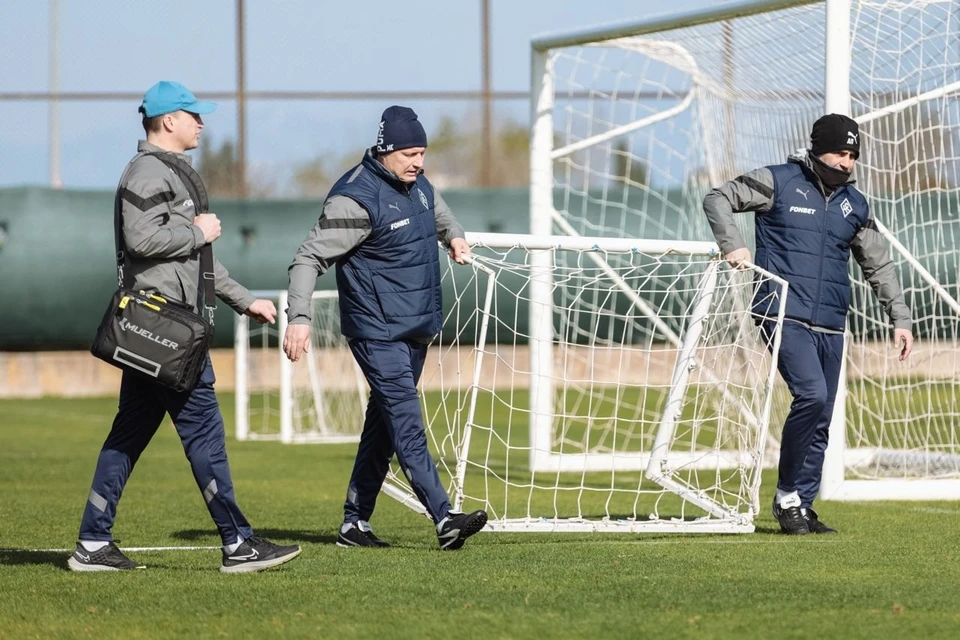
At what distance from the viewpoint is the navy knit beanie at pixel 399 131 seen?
630 centimetres

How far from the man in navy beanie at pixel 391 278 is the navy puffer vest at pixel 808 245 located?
1724 mm

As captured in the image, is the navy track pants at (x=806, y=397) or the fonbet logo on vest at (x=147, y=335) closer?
the fonbet logo on vest at (x=147, y=335)

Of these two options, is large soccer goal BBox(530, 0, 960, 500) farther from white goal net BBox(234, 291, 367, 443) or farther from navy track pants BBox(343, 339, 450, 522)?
white goal net BBox(234, 291, 367, 443)

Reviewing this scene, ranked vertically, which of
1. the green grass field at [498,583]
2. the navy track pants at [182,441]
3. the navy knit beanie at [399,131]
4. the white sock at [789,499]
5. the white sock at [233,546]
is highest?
the navy knit beanie at [399,131]

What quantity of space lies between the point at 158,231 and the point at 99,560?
1412mm

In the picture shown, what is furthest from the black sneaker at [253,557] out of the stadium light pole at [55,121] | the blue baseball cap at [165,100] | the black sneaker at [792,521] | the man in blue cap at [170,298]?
the stadium light pole at [55,121]

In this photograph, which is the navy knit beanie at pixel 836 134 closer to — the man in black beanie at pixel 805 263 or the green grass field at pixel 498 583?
the man in black beanie at pixel 805 263

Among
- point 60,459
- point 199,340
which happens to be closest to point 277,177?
point 60,459

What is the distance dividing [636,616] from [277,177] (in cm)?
2032

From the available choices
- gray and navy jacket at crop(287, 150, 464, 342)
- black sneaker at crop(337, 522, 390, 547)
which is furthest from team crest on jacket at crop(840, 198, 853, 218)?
black sneaker at crop(337, 522, 390, 547)

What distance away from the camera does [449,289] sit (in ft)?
64.7

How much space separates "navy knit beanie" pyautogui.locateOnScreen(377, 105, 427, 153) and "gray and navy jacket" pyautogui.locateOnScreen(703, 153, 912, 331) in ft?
5.01

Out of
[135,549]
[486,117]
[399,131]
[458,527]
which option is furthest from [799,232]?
[486,117]

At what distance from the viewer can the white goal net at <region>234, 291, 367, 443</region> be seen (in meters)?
14.7
